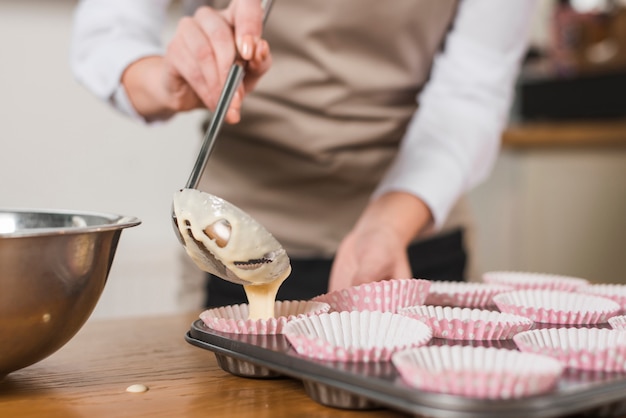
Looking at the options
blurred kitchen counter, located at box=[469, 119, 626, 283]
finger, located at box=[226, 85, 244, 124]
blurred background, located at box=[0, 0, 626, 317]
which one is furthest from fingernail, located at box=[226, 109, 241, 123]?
blurred kitchen counter, located at box=[469, 119, 626, 283]

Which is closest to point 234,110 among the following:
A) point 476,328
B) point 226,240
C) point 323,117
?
point 226,240

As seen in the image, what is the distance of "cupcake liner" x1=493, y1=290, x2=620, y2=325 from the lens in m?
0.57

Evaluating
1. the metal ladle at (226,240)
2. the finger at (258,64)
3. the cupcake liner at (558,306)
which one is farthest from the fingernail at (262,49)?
the cupcake liner at (558,306)

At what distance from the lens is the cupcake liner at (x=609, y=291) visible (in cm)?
65

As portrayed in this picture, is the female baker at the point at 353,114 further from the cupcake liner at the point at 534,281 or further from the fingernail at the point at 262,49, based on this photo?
the fingernail at the point at 262,49

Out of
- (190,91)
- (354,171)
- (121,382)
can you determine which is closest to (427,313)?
(121,382)

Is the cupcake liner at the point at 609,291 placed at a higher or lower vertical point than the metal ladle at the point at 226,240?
lower

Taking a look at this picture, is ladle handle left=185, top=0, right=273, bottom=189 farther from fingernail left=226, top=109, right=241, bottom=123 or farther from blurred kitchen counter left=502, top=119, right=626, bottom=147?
blurred kitchen counter left=502, top=119, right=626, bottom=147

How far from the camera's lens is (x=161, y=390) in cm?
48

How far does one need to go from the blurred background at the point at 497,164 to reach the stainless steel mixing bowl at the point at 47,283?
0.92 m

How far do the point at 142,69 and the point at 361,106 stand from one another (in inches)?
12.2

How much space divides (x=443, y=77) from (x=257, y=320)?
0.60 m

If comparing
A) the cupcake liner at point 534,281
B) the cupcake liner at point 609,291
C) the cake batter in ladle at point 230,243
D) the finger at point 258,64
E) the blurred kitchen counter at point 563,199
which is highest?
the finger at point 258,64

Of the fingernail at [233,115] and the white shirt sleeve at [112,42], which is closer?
the fingernail at [233,115]
